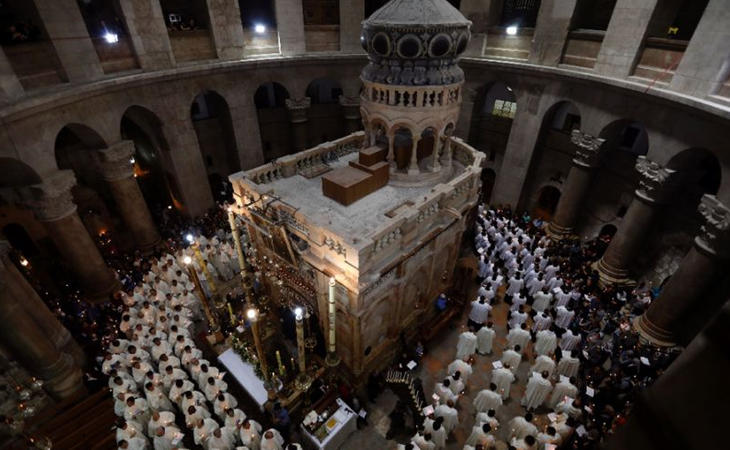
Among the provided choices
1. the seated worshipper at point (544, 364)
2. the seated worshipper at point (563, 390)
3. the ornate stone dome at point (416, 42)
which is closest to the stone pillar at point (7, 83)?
the ornate stone dome at point (416, 42)

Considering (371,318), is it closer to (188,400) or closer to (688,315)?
(188,400)

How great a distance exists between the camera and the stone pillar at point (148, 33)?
16797mm

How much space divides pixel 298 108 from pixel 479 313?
50.8 feet

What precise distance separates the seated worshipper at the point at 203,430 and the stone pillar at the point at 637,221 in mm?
17712

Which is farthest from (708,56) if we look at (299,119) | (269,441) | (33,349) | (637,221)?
(33,349)

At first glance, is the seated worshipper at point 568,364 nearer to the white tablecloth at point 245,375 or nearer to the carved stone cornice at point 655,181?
the carved stone cornice at point 655,181

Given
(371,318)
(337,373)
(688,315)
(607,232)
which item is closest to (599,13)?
(607,232)

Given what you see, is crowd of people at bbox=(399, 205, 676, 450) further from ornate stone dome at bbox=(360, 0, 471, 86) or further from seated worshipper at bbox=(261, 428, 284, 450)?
ornate stone dome at bbox=(360, 0, 471, 86)

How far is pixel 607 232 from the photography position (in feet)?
66.7

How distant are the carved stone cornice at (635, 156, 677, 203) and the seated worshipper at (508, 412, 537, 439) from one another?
10592 mm

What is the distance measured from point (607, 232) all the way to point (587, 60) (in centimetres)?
882

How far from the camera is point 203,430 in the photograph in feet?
38.3

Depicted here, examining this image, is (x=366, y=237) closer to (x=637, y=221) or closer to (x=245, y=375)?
(x=245, y=375)

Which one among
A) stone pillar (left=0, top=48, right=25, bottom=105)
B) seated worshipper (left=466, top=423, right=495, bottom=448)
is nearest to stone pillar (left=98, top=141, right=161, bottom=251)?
stone pillar (left=0, top=48, right=25, bottom=105)
